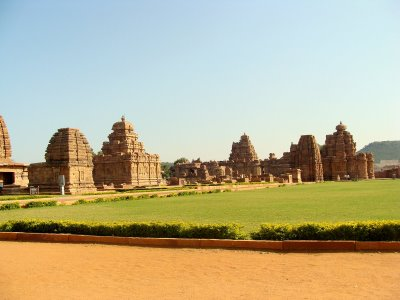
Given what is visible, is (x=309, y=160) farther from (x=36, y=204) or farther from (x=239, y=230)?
(x=239, y=230)

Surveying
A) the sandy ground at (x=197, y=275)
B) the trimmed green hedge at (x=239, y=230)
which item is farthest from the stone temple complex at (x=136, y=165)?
the sandy ground at (x=197, y=275)

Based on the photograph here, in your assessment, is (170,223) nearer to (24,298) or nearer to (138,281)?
(138,281)

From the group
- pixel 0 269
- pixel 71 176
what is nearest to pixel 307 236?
pixel 0 269

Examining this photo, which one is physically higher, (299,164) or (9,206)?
(299,164)

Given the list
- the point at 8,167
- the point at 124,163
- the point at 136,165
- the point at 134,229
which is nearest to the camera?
the point at 134,229

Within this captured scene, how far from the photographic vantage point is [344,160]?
79.5m

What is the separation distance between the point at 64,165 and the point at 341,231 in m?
31.2

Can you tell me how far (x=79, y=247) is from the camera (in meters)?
10.3

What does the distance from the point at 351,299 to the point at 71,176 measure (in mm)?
33687

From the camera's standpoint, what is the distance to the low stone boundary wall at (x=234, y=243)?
855cm

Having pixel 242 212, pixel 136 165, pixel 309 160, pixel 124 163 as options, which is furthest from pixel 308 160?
pixel 242 212

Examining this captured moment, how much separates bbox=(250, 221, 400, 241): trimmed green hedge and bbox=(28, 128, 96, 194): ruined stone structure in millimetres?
29412

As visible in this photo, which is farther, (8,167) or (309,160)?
(309,160)

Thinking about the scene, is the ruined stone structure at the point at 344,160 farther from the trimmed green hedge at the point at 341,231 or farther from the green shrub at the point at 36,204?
the trimmed green hedge at the point at 341,231
